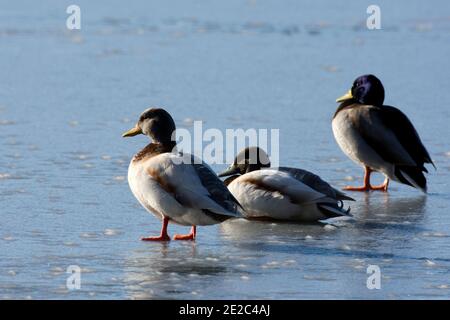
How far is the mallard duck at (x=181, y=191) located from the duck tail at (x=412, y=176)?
2175 millimetres

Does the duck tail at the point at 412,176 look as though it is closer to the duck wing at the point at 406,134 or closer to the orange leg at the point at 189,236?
the duck wing at the point at 406,134

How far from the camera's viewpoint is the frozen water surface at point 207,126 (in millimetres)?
6383

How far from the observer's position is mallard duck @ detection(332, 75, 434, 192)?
9.08 m

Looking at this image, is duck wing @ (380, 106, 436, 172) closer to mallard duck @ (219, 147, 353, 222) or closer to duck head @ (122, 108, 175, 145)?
mallard duck @ (219, 147, 353, 222)

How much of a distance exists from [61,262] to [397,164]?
3.49m

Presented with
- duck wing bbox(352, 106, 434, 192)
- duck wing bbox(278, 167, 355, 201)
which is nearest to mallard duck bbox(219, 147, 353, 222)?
duck wing bbox(278, 167, 355, 201)

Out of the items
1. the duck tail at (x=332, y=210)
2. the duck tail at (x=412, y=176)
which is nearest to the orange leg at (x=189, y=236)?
the duck tail at (x=332, y=210)

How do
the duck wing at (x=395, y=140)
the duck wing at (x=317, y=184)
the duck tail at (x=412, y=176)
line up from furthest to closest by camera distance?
the duck wing at (x=395, y=140), the duck tail at (x=412, y=176), the duck wing at (x=317, y=184)

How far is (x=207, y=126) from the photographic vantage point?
1121 centimetres

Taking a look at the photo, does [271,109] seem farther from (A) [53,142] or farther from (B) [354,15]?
(B) [354,15]

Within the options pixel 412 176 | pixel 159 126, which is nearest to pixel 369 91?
pixel 412 176

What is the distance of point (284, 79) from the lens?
47.3 ft

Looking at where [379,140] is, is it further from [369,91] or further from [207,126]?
[207,126]

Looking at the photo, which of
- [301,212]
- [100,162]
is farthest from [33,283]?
[100,162]
